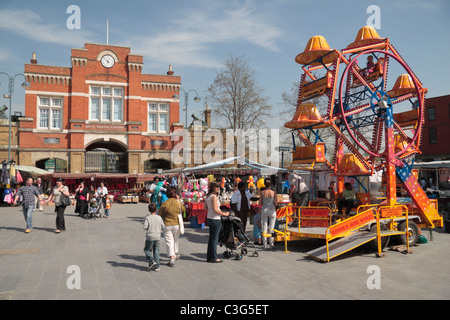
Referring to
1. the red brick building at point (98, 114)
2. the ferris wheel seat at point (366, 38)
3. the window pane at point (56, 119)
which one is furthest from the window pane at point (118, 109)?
the ferris wheel seat at point (366, 38)

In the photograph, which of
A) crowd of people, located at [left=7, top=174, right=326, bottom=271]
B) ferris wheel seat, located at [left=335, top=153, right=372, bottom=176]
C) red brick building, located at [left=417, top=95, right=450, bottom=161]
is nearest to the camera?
crowd of people, located at [left=7, top=174, right=326, bottom=271]

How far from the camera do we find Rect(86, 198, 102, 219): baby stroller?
16.6 meters

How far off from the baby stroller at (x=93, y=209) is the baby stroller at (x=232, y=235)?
1017cm

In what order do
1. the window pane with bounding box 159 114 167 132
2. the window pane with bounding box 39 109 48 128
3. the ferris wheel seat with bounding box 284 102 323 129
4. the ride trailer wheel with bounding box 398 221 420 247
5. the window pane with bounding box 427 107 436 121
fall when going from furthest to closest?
the window pane with bounding box 427 107 436 121
the window pane with bounding box 159 114 167 132
the window pane with bounding box 39 109 48 128
the ferris wheel seat with bounding box 284 102 323 129
the ride trailer wheel with bounding box 398 221 420 247

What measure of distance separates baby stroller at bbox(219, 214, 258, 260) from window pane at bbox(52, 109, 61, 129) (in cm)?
2822

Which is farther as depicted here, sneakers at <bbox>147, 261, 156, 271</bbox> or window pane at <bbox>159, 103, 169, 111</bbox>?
window pane at <bbox>159, 103, 169, 111</bbox>

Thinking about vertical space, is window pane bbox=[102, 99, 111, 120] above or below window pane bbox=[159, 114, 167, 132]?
above

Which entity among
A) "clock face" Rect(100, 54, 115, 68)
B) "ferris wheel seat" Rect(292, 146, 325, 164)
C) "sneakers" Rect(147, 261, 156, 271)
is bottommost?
"sneakers" Rect(147, 261, 156, 271)

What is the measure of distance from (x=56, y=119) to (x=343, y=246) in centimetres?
3032

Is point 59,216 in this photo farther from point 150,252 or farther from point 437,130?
point 437,130

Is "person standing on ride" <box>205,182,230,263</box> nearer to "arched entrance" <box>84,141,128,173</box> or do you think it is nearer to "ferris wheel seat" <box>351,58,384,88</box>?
"ferris wheel seat" <box>351,58,384,88</box>

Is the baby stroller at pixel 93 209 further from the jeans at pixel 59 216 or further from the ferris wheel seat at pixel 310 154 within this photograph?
the ferris wheel seat at pixel 310 154

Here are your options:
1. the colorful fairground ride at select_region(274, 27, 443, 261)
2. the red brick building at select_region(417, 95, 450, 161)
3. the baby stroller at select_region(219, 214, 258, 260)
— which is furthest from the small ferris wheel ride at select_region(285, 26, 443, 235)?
the red brick building at select_region(417, 95, 450, 161)

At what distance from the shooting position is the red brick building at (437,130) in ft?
134
